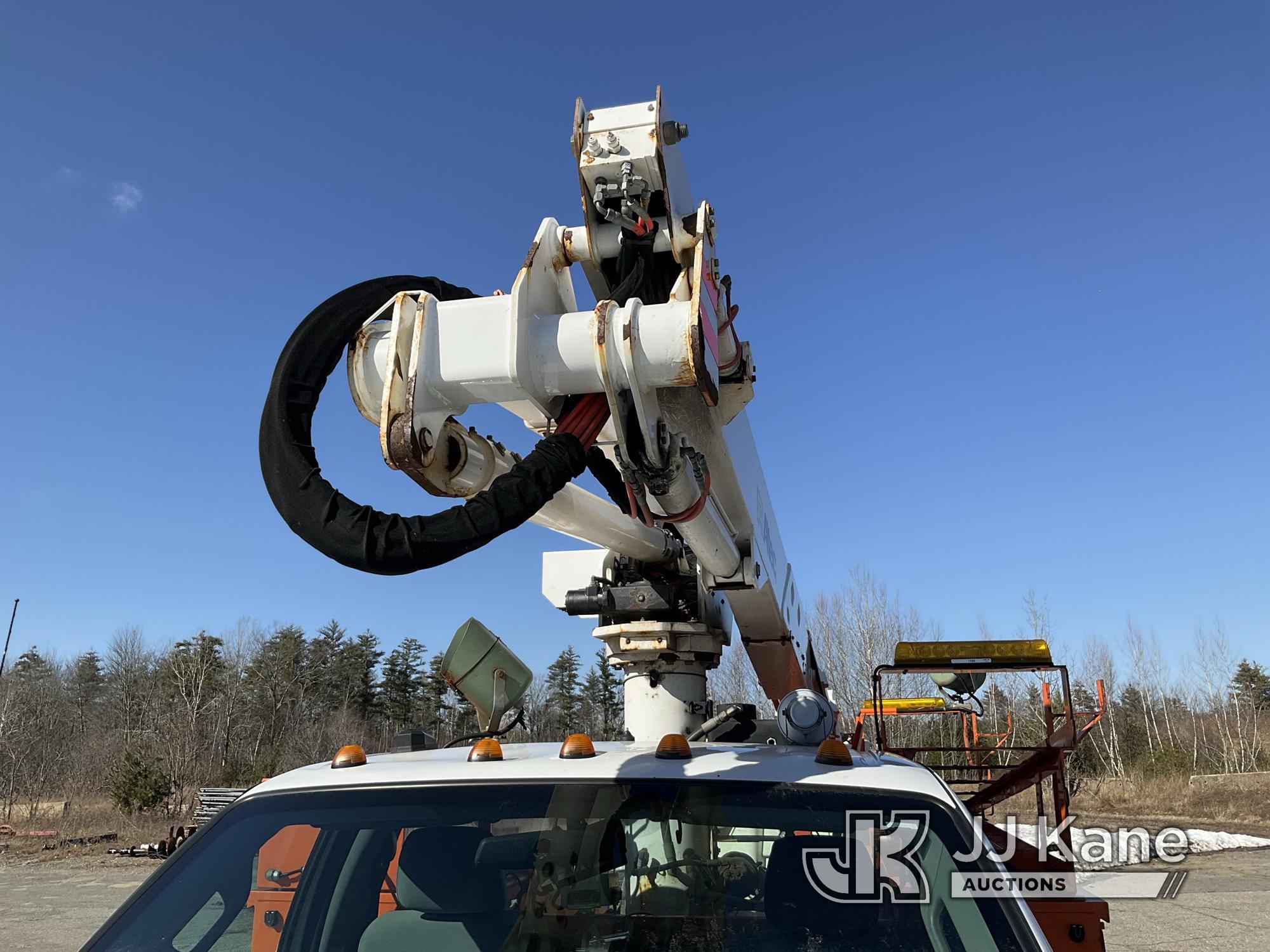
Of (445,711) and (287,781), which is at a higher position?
(287,781)

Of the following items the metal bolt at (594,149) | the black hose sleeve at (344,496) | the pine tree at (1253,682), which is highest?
the metal bolt at (594,149)

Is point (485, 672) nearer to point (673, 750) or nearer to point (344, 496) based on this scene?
point (673, 750)

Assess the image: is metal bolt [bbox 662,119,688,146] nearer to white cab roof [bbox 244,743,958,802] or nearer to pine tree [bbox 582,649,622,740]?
white cab roof [bbox 244,743,958,802]

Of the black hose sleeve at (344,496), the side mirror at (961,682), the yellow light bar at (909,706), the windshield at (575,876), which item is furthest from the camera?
the yellow light bar at (909,706)

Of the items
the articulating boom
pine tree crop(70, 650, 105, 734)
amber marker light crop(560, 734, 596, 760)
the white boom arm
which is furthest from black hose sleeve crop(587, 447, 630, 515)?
pine tree crop(70, 650, 105, 734)

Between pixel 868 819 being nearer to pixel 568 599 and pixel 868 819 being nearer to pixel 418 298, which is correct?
pixel 418 298

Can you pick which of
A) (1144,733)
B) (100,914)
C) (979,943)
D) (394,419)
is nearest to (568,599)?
(394,419)

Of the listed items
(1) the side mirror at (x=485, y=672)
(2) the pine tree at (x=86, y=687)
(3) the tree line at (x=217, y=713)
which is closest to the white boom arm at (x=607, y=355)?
(1) the side mirror at (x=485, y=672)

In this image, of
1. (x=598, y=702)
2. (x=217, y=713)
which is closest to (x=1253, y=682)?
(x=598, y=702)

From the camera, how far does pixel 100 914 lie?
→ 11359 mm

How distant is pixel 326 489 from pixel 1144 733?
37.9 meters

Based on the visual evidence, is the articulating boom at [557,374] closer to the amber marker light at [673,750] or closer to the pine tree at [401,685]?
the amber marker light at [673,750]

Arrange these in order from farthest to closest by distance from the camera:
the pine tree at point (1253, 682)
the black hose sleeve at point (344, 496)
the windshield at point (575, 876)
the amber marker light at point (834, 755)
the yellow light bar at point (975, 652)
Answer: the pine tree at point (1253, 682)
the yellow light bar at point (975, 652)
the amber marker light at point (834, 755)
the windshield at point (575, 876)
the black hose sleeve at point (344, 496)

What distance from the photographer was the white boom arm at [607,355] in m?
2.44
